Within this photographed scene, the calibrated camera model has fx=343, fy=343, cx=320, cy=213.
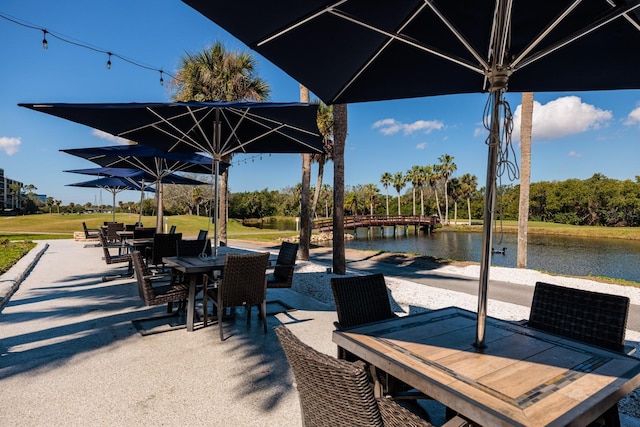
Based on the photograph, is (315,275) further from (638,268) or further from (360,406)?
(638,268)

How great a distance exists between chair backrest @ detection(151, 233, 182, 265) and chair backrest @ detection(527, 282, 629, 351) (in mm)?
5397

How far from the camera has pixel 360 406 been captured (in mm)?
1136

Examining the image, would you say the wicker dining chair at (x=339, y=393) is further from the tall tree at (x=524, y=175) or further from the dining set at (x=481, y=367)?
the tall tree at (x=524, y=175)

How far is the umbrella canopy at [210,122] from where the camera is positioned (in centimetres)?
349

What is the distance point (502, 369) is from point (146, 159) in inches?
334

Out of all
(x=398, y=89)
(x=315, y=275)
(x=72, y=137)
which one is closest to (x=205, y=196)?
(x=72, y=137)

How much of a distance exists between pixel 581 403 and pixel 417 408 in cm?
114

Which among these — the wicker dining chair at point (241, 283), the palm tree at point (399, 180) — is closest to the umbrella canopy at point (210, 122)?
the wicker dining chair at point (241, 283)

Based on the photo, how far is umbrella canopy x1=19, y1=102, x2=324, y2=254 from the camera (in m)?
3.49

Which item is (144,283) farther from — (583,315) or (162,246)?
(583,315)

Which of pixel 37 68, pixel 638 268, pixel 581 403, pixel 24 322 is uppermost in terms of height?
pixel 37 68

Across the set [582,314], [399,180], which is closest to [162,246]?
[582,314]

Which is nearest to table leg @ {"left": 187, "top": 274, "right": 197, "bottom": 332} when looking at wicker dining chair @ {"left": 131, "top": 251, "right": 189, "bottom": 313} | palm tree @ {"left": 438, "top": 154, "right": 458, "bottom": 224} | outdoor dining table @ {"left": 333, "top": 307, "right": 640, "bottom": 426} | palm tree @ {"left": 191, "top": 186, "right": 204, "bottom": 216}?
wicker dining chair @ {"left": 131, "top": 251, "right": 189, "bottom": 313}

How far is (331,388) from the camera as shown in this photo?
3.92 ft
